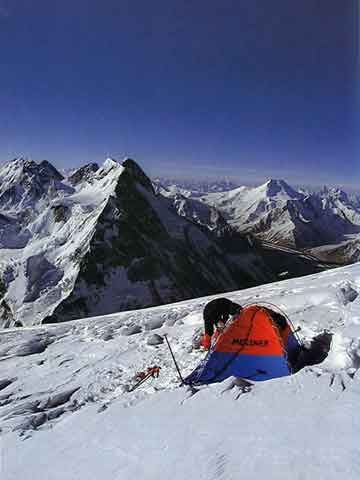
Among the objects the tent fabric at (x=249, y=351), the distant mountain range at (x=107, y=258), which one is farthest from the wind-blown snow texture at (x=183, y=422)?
the distant mountain range at (x=107, y=258)

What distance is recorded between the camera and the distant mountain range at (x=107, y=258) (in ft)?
234

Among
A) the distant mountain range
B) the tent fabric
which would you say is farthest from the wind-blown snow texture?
the distant mountain range

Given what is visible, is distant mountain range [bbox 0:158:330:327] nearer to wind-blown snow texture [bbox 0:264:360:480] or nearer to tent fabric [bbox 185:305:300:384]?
wind-blown snow texture [bbox 0:264:360:480]

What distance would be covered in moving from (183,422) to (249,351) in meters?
3.81

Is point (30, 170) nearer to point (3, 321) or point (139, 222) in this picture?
point (139, 222)

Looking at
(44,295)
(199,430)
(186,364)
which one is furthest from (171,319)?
(44,295)

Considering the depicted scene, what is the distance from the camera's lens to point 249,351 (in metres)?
9.45

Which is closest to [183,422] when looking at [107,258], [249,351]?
[249,351]

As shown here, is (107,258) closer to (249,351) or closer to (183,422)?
(249,351)

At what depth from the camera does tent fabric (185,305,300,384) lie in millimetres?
9016

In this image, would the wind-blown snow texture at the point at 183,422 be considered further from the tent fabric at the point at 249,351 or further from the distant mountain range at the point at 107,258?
the distant mountain range at the point at 107,258

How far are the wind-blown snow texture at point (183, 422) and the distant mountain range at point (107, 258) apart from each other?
5849 centimetres

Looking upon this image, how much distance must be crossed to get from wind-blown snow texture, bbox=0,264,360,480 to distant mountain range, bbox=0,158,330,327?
5849 cm

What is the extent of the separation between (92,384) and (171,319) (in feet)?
20.0
